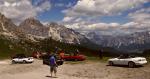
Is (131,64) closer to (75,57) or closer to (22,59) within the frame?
(75,57)

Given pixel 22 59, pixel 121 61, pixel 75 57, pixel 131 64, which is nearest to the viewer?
pixel 131 64

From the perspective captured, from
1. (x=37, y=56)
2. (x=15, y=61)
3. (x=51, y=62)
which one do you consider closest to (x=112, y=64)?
(x=51, y=62)

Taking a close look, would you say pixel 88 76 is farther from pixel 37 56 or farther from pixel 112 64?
pixel 37 56

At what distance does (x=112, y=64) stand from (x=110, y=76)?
11.1 meters

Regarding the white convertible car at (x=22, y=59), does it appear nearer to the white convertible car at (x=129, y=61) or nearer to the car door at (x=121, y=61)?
the white convertible car at (x=129, y=61)

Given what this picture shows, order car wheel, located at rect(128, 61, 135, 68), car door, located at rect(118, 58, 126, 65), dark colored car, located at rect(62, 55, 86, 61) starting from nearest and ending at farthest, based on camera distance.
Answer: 1. car wheel, located at rect(128, 61, 135, 68)
2. car door, located at rect(118, 58, 126, 65)
3. dark colored car, located at rect(62, 55, 86, 61)

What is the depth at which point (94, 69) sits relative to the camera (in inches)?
1702

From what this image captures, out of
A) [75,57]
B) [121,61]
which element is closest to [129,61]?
[121,61]

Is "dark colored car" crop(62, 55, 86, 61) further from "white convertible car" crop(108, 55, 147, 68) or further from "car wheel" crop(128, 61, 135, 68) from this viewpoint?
"car wheel" crop(128, 61, 135, 68)

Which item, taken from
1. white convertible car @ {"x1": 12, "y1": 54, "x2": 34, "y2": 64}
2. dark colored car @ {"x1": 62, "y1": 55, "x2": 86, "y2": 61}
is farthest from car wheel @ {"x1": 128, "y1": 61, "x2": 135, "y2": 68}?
white convertible car @ {"x1": 12, "y1": 54, "x2": 34, "y2": 64}

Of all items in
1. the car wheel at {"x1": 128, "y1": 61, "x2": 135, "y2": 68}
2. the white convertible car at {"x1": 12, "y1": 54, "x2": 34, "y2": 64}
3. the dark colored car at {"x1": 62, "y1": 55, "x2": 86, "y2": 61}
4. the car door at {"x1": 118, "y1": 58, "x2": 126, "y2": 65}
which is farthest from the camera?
the dark colored car at {"x1": 62, "y1": 55, "x2": 86, "y2": 61}

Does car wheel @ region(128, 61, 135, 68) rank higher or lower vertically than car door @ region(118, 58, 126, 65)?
lower

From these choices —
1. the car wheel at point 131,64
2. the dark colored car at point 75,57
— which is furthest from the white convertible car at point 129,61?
the dark colored car at point 75,57

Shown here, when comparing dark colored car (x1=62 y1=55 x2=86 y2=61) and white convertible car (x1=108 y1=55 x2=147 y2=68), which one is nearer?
white convertible car (x1=108 y1=55 x2=147 y2=68)
